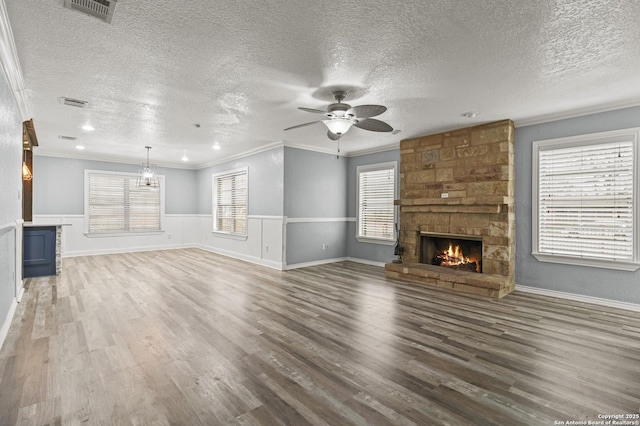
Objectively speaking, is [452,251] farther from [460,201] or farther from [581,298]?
[581,298]

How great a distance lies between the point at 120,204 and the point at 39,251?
132 inches

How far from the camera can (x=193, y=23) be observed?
2330 millimetres

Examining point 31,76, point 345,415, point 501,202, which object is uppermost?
point 31,76

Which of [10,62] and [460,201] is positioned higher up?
[10,62]

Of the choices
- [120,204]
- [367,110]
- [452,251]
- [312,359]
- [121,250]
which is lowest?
[312,359]

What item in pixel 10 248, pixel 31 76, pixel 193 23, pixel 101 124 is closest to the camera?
pixel 193 23

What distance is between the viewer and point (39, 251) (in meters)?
5.48

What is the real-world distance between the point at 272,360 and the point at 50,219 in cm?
810

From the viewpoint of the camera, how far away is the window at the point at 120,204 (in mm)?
8211

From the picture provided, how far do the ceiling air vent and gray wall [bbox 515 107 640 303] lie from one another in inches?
207

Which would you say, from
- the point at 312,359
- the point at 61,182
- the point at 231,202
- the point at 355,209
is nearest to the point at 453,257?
the point at 355,209

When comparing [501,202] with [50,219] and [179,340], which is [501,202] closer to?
[179,340]

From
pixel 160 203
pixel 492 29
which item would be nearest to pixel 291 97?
pixel 492 29

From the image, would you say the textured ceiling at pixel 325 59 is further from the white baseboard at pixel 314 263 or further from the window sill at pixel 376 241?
the white baseboard at pixel 314 263
